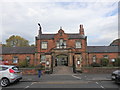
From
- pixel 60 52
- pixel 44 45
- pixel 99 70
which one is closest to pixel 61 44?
pixel 60 52

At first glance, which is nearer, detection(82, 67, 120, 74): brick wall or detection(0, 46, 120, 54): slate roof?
detection(82, 67, 120, 74): brick wall

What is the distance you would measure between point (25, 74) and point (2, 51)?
57.2ft

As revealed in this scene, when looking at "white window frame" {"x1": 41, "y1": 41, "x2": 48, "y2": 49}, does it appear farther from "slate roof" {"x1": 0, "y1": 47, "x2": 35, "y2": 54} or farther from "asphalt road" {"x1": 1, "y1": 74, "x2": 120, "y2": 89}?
"asphalt road" {"x1": 1, "y1": 74, "x2": 120, "y2": 89}

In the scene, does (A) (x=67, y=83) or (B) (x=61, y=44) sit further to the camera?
(B) (x=61, y=44)

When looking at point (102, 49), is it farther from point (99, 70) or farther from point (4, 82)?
point (4, 82)

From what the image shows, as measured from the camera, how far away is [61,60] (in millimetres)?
31469

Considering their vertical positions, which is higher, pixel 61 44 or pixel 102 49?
pixel 61 44

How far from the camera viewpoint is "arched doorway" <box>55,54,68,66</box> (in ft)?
102

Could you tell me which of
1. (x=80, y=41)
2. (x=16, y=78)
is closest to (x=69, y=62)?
(x=80, y=41)

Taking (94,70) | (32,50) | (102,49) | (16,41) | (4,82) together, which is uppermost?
(16,41)

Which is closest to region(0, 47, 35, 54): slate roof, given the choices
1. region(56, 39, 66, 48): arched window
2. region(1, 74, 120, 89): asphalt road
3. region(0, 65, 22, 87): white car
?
region(56, 39, 66, 48): arched window

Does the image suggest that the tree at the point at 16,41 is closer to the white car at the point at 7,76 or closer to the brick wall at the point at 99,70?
the brick wall at the point at 99,70

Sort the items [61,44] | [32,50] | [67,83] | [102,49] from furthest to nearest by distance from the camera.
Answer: [102,49], [32,50], [61,44], [67,83]

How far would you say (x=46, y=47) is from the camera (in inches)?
1236
